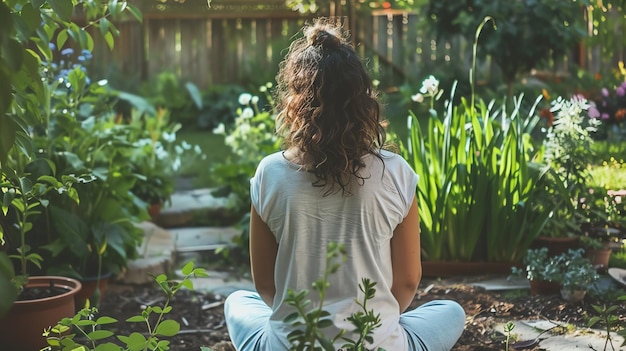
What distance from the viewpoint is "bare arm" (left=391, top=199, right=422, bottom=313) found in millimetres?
2375

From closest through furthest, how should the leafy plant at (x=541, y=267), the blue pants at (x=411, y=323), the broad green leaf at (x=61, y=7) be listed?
the broad green leaf at (x=61, y=7) < the blue pants at (x=411, y=323) < the leafy plant at (x=541, y=267)

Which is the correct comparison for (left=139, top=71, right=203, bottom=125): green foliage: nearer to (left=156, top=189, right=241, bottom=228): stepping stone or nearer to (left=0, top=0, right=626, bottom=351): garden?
(left=0, top=0, right=626, bottom=351): garden

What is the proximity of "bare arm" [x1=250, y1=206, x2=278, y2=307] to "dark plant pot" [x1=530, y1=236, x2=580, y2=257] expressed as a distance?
1.90 metres

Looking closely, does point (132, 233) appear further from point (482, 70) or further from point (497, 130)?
point (482, 70)

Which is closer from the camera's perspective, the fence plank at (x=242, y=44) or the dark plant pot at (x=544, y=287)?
the dark plant pot at (x=544, y=287)

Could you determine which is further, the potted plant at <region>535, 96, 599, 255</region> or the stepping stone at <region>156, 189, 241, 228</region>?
the stepping stone at <region>156, 189, 241, 228</region>

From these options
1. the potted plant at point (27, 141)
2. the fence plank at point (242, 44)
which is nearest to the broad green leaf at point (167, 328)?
the potted plant at point (27, 141)

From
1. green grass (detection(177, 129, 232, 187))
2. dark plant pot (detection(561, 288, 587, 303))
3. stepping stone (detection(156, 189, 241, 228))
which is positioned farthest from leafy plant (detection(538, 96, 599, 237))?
green grass (detection(177, 129, 232, 187))

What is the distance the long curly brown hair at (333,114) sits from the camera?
222cm

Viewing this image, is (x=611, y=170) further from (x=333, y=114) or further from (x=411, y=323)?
(x=333, y=114)

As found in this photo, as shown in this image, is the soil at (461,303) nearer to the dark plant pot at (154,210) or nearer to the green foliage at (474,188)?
the green foliage at (474,188)

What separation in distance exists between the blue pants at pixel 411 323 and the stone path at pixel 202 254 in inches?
15.5

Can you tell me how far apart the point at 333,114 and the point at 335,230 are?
0.96 feet

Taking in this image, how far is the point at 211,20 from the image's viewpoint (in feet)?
40.0
